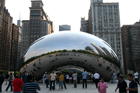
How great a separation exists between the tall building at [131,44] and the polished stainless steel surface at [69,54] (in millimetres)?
96702

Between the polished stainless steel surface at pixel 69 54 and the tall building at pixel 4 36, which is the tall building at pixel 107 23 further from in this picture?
the polished stainless steel surface at pixel 69 54

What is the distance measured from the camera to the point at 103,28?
9619 cm

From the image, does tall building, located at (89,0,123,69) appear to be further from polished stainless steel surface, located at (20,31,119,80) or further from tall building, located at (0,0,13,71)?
polished stainless steel surface, located at (20,31,119,80)

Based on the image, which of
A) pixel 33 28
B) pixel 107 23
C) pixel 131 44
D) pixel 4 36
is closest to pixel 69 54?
pixel 4 36

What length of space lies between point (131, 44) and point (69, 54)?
342 feet

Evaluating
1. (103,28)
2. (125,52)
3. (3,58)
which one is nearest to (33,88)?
(3,58)

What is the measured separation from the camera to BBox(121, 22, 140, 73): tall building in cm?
10622

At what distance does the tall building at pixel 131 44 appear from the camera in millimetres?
106219

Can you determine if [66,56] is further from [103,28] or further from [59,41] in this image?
[103,28]

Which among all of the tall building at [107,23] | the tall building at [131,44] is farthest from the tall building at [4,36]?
the tall building at [131,44]

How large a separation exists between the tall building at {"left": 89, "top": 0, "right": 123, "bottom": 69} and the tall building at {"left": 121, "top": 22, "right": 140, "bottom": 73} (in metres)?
17.8

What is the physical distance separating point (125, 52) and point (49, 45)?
10471cm

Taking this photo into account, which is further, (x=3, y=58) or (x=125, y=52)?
(x=125, y=52)

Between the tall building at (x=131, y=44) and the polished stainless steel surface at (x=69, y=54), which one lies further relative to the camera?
the tall building at (x=131, y=44)
